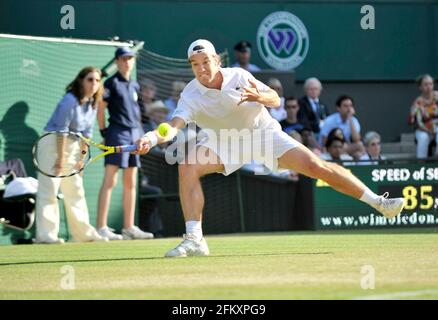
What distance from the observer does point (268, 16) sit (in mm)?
21281

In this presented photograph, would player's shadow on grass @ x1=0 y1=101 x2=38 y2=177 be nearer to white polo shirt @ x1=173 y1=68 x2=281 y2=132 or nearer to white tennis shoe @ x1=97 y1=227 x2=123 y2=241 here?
white tennis shoe @ x1=97 y1=227 x2=123 y2=241

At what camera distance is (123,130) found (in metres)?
15.1

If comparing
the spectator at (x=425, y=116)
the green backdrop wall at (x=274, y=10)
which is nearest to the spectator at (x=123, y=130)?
the green backdrop wall at (x=274, y=10)

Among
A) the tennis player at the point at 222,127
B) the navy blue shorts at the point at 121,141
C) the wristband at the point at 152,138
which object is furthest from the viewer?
the navy blue shorts at the point at 121,141

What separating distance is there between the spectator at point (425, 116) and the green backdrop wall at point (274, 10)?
3272 mm

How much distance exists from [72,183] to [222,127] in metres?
4.26

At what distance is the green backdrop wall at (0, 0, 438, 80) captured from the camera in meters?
20.2

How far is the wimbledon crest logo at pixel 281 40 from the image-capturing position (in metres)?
21.2

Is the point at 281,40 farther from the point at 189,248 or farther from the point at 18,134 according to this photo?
the point at 189,248

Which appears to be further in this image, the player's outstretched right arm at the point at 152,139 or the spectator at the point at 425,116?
the spectator at the point at 425,116

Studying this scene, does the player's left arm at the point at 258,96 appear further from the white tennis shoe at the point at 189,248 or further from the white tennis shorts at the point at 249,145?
the white tennis shoe at the point at 189,248

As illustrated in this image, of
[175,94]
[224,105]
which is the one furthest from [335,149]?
[224,105]

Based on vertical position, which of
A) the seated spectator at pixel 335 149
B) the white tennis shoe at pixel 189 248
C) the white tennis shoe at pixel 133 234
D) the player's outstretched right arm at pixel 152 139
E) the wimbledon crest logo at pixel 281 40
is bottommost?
the white tennis shoe at pixel 133 234

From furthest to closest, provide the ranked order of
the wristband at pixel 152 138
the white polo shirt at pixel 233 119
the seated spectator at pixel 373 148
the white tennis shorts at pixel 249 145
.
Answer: the seated spectator at pixel 373 148, the white tennis shorts at pixel 249 145, the white polo shirt at pixel 233 119, the wristband at pixel 152 138
